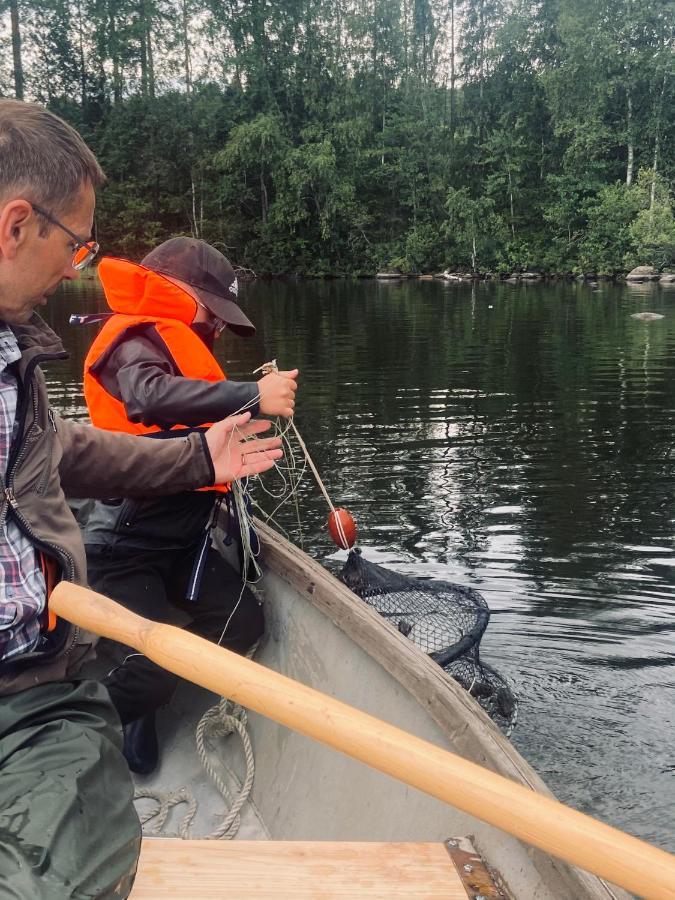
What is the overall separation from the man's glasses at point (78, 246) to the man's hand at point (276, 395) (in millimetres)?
971

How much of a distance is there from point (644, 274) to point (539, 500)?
1202 inches

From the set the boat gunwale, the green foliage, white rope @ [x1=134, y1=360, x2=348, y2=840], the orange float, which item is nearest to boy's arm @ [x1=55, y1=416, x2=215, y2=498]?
white rope @ [x1=134, y1=360, x2=348, y2=840]

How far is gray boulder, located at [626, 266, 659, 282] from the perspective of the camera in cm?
3433

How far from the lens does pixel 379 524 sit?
21.6 ft

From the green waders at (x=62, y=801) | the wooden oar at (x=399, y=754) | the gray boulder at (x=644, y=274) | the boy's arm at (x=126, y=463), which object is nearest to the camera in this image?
the wooden oar at (x=399, y=754)

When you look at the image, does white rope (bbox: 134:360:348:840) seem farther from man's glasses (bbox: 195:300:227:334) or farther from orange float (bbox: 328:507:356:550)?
orange float (bbox: 328:507:356:550)

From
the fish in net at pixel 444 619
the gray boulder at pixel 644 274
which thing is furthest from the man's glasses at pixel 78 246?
the gray boulder at pixel 644 274

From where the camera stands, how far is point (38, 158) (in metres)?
1.50

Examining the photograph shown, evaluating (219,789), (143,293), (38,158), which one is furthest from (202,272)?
(219,789)

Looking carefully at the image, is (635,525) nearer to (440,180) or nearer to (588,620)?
(588,620)

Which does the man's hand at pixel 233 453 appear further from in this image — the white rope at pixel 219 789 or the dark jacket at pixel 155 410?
the white rope at pixel 219 789

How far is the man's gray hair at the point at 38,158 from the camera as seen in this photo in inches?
58.4

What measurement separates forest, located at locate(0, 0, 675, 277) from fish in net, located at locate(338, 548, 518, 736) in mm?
33969

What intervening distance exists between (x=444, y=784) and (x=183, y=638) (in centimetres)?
53
